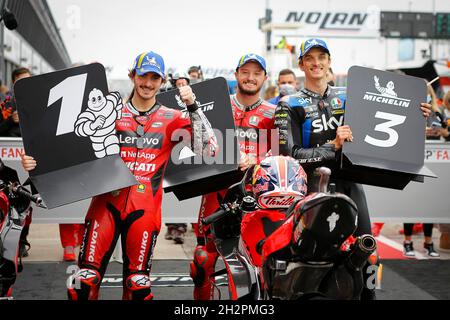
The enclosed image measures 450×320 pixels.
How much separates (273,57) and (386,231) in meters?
10.1

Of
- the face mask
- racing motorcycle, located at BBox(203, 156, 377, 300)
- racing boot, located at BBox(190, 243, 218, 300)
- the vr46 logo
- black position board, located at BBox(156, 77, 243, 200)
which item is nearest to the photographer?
racing motorcycle, located at BBox(203, 156, 377, 300)

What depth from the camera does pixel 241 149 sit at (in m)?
5.50

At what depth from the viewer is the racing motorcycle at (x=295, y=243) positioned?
282 centimetres

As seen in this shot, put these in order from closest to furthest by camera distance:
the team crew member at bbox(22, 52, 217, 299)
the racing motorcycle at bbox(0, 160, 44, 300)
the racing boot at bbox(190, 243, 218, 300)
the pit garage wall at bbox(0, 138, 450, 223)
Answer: the team crew member at bbox(22, 52, 217, 299) → the racing motorcycle at bbox(0, 160, 44, 300) → the racing boot at bbox(190, 243, 218, 300) → the pit garage wall at bbox(0, 138, 450, 223)

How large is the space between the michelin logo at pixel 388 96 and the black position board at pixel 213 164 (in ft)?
3.70

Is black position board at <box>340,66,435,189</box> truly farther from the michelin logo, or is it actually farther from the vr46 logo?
the vr46 logo

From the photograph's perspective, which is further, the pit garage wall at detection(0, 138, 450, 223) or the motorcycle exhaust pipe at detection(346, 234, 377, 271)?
the pit garage wall at detection(0, 138, 450, 223)

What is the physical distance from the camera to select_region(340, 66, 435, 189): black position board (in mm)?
4434

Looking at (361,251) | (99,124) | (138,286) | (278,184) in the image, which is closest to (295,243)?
(361,251)

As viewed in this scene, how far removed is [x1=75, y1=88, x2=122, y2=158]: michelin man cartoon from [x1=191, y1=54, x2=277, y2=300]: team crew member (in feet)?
3.90

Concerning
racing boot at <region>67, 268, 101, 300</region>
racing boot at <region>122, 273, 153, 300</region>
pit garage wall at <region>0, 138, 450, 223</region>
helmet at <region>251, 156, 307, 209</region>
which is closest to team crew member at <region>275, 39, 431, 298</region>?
helmet at <region>251, 156, 307, 209</region>

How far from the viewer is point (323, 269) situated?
3.01m

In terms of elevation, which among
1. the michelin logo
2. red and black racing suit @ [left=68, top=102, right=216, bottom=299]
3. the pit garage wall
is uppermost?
the michelin logo
